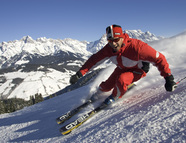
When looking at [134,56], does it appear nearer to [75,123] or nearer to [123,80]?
[123,80]

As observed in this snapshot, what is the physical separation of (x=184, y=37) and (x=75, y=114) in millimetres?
8408

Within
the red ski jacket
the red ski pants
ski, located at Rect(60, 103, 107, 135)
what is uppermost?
the red ski jacket

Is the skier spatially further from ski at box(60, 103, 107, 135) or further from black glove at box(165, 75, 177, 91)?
ski at box(60, 103, 107, 135)

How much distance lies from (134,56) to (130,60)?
0.73ft

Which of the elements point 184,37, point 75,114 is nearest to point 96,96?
point 75,114

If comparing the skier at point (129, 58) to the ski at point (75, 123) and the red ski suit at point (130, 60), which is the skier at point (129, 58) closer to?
the red ski suit at point (130, 60)

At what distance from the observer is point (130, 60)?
13.5ft

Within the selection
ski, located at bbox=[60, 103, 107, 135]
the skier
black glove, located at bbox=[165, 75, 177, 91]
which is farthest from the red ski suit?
ski, located at bbox=[60, 103, 107, 135]

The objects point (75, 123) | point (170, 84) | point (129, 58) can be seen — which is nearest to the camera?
Result: point (170, 84)

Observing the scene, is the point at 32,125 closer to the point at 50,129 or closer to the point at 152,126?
the point at 50,129

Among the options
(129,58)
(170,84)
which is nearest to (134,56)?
(129,58)

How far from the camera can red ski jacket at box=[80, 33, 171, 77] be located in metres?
3.59

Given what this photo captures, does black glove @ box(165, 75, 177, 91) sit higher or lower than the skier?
lower

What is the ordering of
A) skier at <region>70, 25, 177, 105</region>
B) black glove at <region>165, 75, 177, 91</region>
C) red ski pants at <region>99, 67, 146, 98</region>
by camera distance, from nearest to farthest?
black glove at <region>165, 75, 177, 91</region> → skier at <region>70, 25, 177, 105</region> → red ski pants at <region>99, 67, 146, 98</region>
